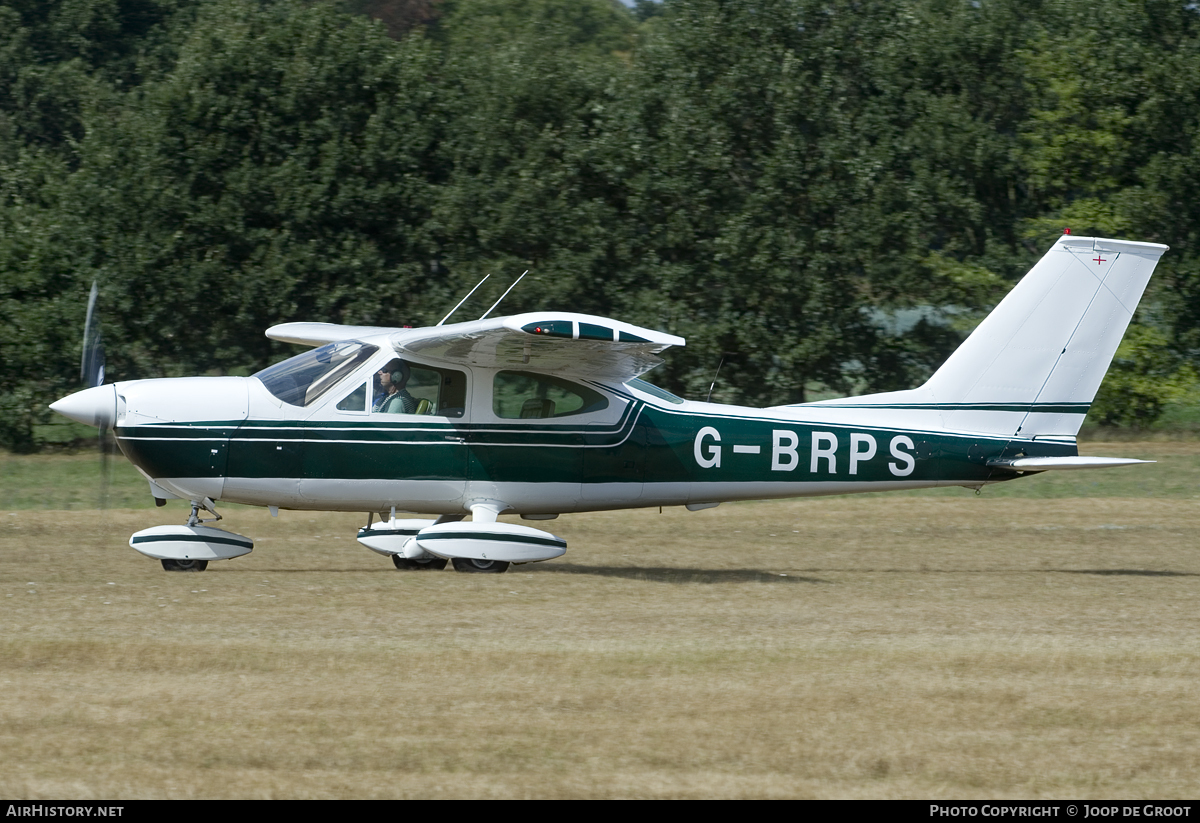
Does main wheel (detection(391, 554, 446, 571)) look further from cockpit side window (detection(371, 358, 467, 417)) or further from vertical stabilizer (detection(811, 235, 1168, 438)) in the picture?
vertical stabilizer (detection(811, 235, 1168, 438))

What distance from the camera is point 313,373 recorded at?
1133 cm

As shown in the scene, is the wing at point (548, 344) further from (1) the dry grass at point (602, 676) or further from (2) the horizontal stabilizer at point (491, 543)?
(1) the dry grass at point (602, 676)

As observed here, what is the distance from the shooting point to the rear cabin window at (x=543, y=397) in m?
11.5

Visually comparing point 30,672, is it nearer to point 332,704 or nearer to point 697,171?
point 332,704

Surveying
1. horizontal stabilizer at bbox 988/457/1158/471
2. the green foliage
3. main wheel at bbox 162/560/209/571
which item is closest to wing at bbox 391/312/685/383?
main wheel at bbox 162/560/209/571

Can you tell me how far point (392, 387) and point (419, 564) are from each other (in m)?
1.59

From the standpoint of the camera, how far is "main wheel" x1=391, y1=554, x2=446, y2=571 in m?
11.7

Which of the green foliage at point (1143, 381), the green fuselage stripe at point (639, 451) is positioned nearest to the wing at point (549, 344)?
the green fuselage stripe at point (639, 451)

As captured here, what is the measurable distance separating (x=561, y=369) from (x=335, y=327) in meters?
2.92

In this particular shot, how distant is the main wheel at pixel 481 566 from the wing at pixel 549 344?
5.28 ft

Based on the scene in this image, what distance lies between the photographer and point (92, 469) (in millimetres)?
19422

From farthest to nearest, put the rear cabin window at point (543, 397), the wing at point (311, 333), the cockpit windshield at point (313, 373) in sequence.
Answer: the wing at point (311, 333) → the rear cabin window at point (543, 397) → the cockpit windshield at point (313, 373)

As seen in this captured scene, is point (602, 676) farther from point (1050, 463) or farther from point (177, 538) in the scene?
point (1050, 463)

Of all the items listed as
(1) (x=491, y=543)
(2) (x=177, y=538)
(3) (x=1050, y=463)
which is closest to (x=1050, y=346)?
(3) (x=1050, y=463)
